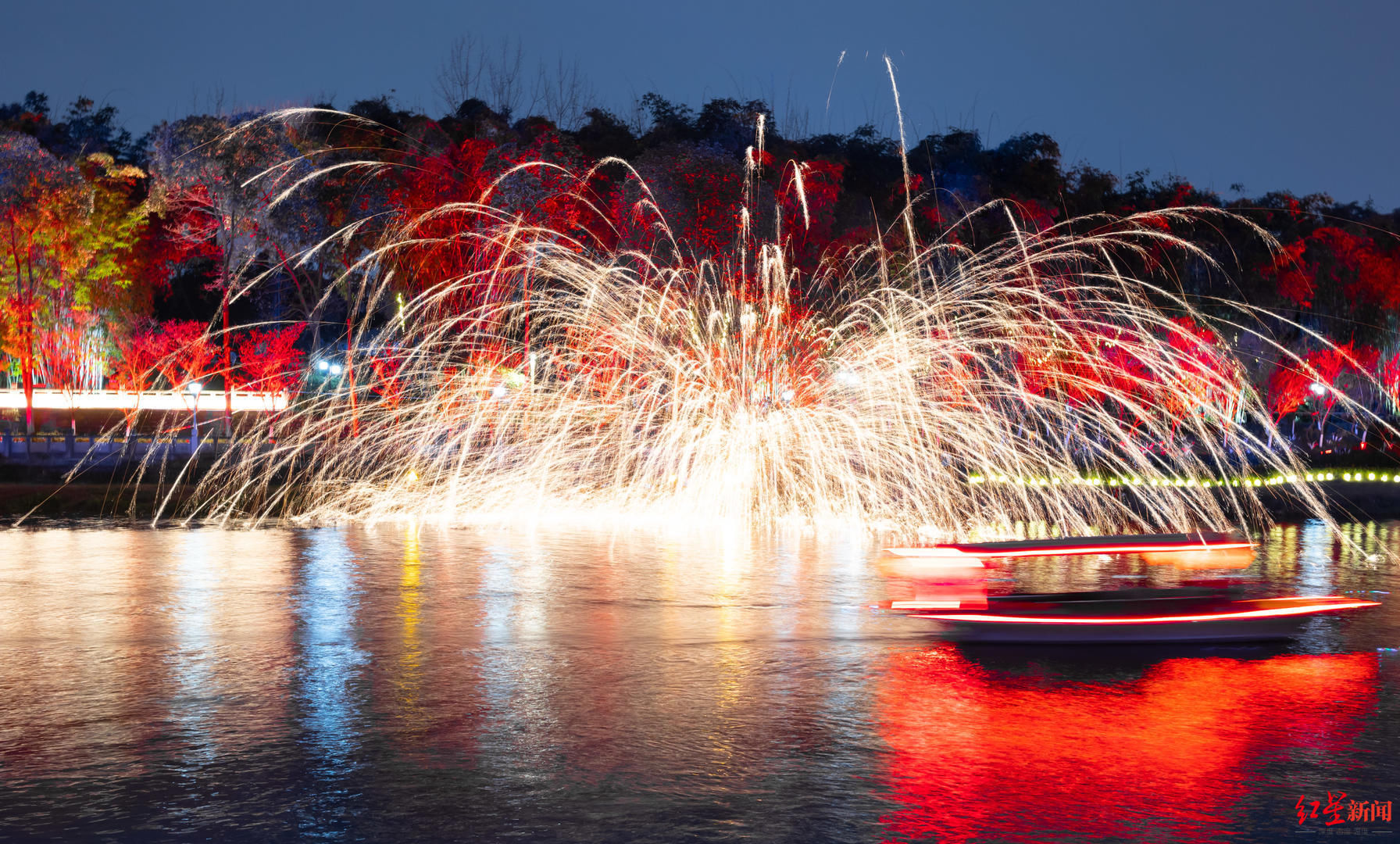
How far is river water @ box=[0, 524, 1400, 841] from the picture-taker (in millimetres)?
6461

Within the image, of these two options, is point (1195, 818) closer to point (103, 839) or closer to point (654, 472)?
point (103, 839)

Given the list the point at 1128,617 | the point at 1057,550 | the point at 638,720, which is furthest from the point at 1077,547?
the point at 638,720

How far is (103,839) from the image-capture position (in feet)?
19.9

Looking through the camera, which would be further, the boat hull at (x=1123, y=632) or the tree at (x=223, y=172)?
the tree at (x=223, y=172)

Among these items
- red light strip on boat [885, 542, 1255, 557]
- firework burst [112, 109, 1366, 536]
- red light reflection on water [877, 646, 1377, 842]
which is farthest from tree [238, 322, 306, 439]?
red light reflection on water [877, 646, 1377, 842]

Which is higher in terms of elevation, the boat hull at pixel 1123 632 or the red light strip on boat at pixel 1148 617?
the red light strip on boat at pixel 1148 617

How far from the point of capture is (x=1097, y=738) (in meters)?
8.00

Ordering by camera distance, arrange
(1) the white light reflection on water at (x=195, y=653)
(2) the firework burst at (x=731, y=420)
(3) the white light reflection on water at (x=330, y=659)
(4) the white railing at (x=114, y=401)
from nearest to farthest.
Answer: (3) the white light reflection on water at (x=330, y=659), (1) the white light reflection on water at (x=195, y=653), (2) the firework burst at (x=731, y=420), (4) the white railing at (x=114, y=401)

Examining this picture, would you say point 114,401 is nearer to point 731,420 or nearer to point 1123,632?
point 731,420

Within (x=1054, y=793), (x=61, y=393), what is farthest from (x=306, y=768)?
(x=61, y=393)

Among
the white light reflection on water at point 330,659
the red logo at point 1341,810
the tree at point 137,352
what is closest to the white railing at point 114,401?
the tree at point 137,352

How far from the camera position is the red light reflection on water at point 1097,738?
6449 mm

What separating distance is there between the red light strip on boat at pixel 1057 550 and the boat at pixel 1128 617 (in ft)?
1.82

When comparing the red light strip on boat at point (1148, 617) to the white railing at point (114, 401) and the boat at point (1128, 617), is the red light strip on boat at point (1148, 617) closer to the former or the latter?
the boat at point (1128, 617)
